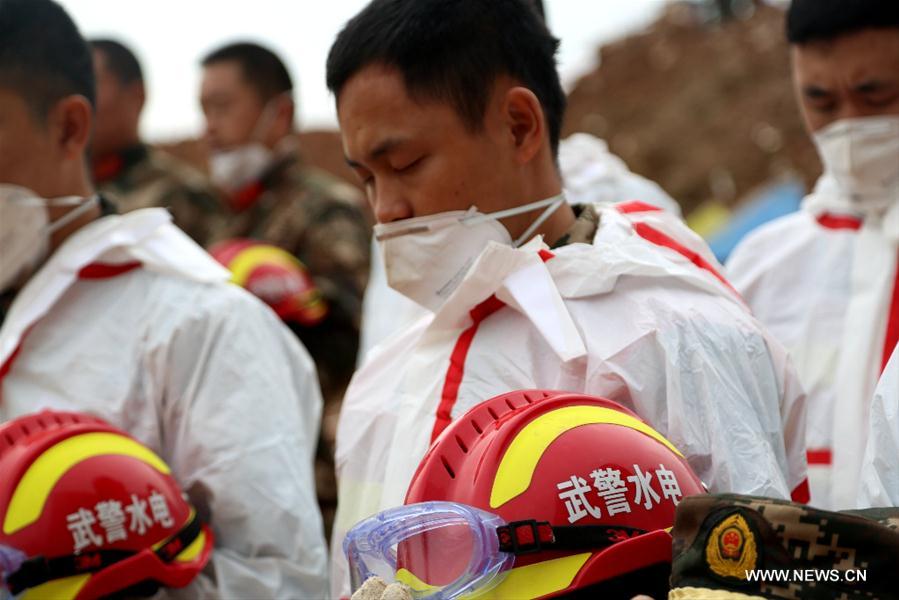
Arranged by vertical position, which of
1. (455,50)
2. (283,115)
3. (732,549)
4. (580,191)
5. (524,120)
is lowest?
(283,115)

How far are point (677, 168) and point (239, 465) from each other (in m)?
15.3

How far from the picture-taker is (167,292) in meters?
3.81

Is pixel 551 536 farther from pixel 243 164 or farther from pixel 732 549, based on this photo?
A: pixel 243 164

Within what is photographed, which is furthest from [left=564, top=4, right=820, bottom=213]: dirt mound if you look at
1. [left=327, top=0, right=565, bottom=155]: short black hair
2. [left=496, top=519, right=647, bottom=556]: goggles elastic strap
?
[left=496, top=519, right=647, bottom=556]: goggles elastic strap

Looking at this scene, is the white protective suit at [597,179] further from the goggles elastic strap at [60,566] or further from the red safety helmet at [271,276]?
the goggles elastic strap at [60,566]

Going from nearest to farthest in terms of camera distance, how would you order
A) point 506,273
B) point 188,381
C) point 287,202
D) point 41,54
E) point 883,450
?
point 883,450, point 506,273, point 188,381, point 41,54, point 287,202

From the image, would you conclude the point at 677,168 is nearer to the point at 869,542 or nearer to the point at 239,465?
the point at 239,465

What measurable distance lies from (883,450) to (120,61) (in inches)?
216

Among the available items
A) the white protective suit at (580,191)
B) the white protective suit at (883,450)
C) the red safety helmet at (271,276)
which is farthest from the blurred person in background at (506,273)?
the red safety helmet at (271,276)

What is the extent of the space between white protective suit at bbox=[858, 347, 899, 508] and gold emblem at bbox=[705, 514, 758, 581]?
1.95 ft

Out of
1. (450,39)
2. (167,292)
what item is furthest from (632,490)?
(167,292)

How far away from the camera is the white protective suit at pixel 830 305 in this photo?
13.1ft

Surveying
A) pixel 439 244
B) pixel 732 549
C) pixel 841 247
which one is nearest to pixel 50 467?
pixel 439 244

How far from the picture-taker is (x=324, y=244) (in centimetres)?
650
